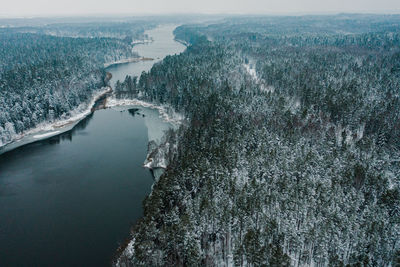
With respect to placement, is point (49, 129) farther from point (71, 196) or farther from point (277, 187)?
point (277, 187)

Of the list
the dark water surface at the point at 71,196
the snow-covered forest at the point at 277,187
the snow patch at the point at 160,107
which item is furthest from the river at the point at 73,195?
the snow-covered forest at the point at 277,187

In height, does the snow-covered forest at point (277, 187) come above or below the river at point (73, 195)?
above

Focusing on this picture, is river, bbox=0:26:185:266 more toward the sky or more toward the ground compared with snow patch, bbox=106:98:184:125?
more toward the ground

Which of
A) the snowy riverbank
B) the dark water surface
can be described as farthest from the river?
the snowy riverbank

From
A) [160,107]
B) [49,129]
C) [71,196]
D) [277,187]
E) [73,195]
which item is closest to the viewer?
[277,187]

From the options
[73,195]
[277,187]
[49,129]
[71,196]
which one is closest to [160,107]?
[49,129]

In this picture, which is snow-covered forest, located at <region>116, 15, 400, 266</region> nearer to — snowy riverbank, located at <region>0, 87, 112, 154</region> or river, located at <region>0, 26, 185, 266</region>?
river, located at <region>0, 26, 185, 266</region>

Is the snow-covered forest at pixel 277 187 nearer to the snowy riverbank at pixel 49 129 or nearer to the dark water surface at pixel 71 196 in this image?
the dark water surface at pixel 71 196

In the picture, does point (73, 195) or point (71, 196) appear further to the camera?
point (73, 195)
